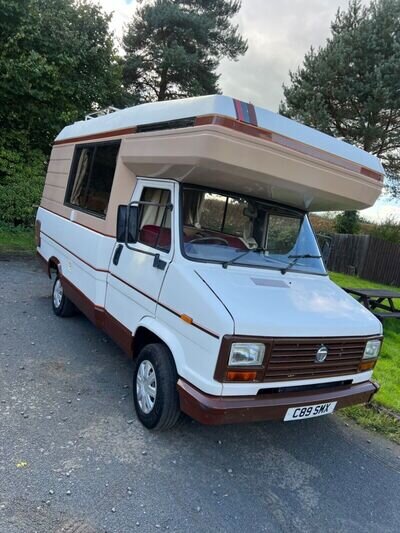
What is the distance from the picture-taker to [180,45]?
18.2 meters

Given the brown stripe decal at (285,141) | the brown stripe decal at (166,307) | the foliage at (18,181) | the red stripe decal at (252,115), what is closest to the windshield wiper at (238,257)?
the brown stripe decal at (166,307)

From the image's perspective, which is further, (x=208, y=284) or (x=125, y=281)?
(x=125, y=281)

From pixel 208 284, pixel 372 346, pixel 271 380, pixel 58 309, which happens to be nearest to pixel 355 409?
pixel 372 346

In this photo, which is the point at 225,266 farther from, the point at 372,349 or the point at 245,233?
the point at 372,349

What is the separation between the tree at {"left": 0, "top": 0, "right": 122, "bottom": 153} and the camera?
1163cm

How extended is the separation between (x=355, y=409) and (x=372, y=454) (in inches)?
31.8

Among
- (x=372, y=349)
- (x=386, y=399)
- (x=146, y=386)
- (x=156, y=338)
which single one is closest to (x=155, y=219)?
(x=156, y=338)

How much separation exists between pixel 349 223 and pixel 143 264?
→ 696 inches

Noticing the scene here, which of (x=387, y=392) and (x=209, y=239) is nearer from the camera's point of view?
(x=209, y=239)

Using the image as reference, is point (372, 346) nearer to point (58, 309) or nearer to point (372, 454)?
point (372, 454)

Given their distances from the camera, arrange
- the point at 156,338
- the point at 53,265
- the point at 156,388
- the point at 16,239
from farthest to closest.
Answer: the point at 16,239 → the point at 53,265 → the point at 156,338 → the point at 156,388

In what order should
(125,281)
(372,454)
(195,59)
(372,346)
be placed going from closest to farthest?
(372,346), (372,454), (125,281), (195,59)

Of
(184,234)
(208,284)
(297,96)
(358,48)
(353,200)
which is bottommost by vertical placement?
(208,284)

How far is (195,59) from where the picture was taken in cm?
1772
